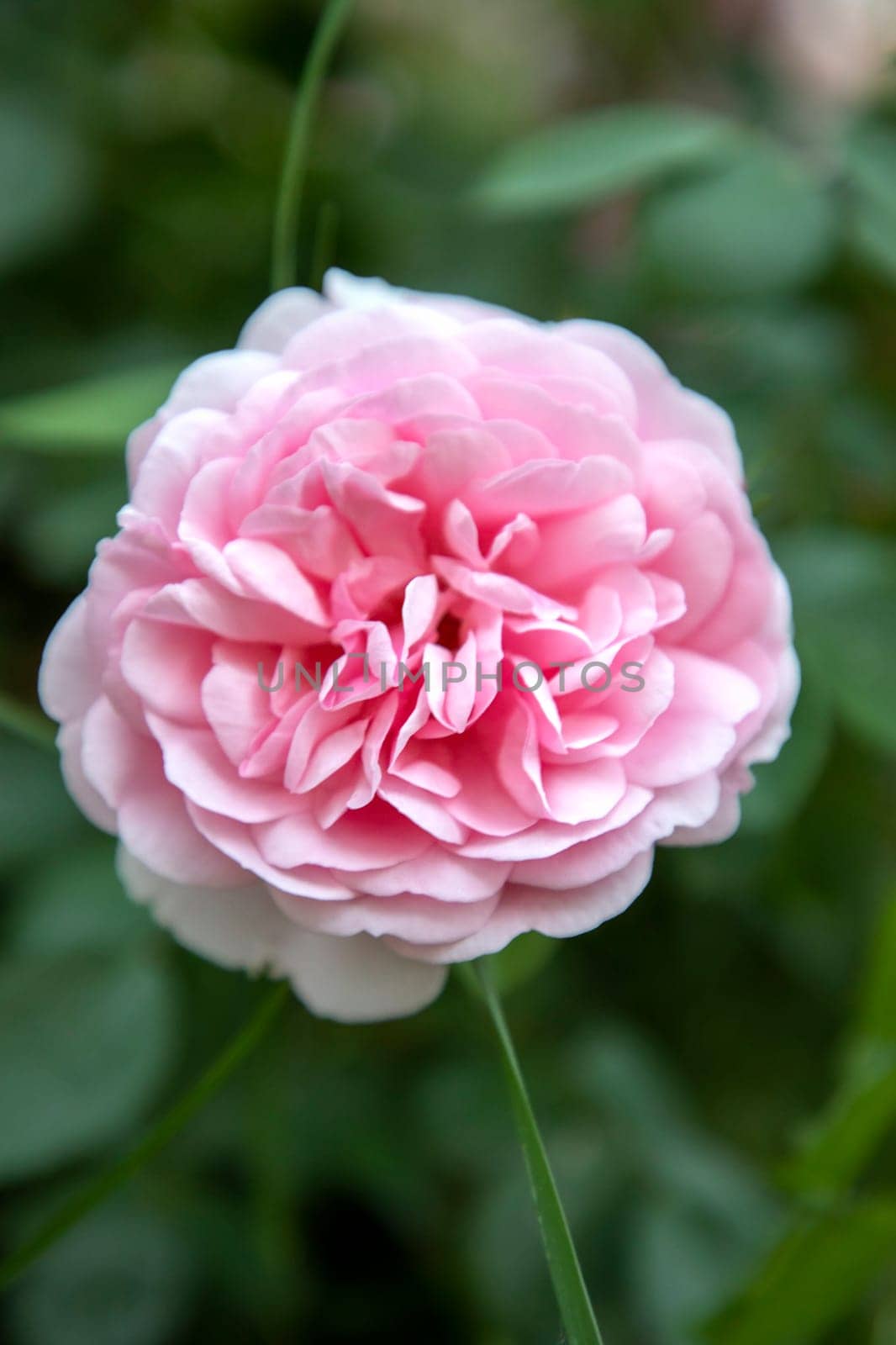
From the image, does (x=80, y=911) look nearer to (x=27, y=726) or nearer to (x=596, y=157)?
(x=27, y=726)

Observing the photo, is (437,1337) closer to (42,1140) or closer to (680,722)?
(42,1140)

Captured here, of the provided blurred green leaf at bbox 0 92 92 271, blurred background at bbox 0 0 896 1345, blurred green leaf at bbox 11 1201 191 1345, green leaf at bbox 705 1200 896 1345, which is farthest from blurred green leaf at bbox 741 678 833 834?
blurred green leaf at bbox 0 92 92 271

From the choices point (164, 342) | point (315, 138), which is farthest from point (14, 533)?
point (315, 138)

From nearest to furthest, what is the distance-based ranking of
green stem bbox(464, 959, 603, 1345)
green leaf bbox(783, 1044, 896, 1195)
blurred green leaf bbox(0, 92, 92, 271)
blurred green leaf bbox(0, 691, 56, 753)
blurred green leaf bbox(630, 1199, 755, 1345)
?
green stem bbox(464, 959, 603, 1345)
blurred green leaf bbox(0, 691, 56, 753)
green leaf bbox(783, 1044, 896, 1195)
blurred green leaf bbox(630, 1199, 755, 1345)
blurred green leaf bbox(0, 92, 92, 271)

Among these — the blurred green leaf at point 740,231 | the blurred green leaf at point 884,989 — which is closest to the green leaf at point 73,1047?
the blurred green leaf at point 884,989

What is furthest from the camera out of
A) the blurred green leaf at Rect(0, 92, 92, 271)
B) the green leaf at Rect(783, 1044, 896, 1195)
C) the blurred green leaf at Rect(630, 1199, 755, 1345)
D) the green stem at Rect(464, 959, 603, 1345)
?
the blurred green leaf at Rect(0, 92, 92, 271)

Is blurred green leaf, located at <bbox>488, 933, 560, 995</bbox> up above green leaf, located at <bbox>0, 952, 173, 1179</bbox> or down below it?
above

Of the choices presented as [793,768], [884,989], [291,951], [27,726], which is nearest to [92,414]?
[27,726]

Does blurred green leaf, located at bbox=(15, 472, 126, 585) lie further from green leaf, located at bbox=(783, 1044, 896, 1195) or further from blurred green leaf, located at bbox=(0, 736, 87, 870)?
green leaf, located at bbox=(783, 1044, 896, 1195)
